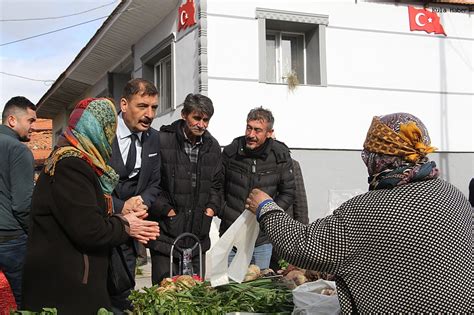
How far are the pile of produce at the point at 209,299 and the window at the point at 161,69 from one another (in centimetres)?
801

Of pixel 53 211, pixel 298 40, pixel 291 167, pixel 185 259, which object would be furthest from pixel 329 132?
pixel 53 211

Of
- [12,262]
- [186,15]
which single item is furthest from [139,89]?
[186,15]

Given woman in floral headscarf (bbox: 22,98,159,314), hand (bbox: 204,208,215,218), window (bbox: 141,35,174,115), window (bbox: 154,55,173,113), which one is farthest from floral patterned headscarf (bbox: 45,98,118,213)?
window (bbox: 154,55,173,113)

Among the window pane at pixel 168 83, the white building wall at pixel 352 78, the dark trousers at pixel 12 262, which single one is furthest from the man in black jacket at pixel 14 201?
the window pane at pixel 168 83

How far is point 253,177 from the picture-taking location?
16.0 feet

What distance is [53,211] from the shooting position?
2.47 metres

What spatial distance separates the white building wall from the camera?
978 cm

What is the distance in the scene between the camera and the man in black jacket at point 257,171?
481cm

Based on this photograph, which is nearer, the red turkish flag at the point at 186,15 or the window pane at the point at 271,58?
the red turkish flag at the point at 186,15

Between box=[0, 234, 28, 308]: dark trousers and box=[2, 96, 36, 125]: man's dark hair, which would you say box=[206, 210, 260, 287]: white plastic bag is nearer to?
box=[0, 234, 28, 308]: dark trousers

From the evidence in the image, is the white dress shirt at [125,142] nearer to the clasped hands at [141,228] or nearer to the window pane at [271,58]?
the clasped hands at [141,228]

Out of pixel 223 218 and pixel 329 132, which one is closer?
pixel 223 218

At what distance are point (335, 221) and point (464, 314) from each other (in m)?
0.63

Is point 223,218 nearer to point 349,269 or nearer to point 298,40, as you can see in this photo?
point 349,269
